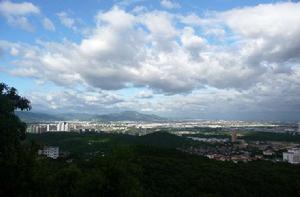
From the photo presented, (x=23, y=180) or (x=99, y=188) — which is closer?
(x=23, y=180)

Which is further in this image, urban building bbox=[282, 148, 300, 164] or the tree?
urban building bbox=[282, 148, 300, 164]

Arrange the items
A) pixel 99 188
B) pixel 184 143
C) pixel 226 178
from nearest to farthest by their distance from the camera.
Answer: pixel 99 188 → pixel 226 178 → pixel 184 143

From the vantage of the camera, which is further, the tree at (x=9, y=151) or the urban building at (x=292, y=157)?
the urban building at (x=292, y=157)

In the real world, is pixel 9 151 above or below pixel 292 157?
above

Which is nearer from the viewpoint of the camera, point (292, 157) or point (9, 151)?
point (9, 151)

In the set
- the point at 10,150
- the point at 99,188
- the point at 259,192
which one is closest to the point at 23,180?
the point at 10,150

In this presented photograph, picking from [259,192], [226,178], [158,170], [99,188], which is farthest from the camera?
[158,170]

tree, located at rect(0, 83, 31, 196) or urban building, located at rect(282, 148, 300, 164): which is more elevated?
tree, located at rect(0, 83, 31, 196)

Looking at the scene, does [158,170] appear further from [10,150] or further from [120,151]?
[10,150]

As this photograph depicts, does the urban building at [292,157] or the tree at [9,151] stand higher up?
the tree at [9,151]

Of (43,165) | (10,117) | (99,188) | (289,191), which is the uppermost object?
(10,117)

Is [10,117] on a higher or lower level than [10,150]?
higher
